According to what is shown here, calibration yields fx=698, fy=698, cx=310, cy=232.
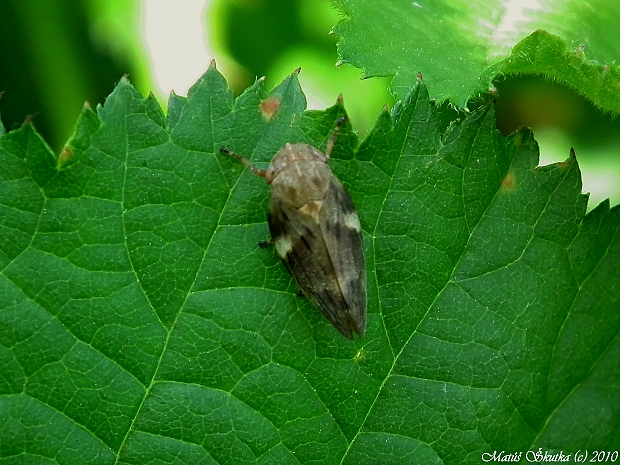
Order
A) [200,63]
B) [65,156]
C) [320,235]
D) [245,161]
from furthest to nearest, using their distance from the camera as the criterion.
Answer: [200,63] → [320,235] → [245,161] → [65,156]

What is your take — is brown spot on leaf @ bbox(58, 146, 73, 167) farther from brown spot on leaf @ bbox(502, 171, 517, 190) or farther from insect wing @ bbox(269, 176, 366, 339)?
brown spot on leaf @ bbox(502, 171, 517, 190)

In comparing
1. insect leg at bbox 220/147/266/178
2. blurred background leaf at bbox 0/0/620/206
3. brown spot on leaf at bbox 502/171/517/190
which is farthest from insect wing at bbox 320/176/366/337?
blurred background leaf at bbox 0/0/620/206

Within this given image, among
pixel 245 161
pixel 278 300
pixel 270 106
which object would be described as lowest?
pixel 278 300

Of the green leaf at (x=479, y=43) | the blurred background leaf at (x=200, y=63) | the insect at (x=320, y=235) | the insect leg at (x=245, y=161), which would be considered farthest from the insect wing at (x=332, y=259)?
the blurred background leaf at (x=200, y=63)

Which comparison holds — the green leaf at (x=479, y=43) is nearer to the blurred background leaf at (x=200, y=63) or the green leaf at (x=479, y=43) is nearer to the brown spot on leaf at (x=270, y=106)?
the brown spot on leaf at (x=270, y=106)

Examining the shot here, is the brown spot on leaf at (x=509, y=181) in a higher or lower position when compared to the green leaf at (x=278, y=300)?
higher

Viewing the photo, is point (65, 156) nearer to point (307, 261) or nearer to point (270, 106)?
point (270, 106)

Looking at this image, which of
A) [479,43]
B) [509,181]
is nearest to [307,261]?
[509,181]
